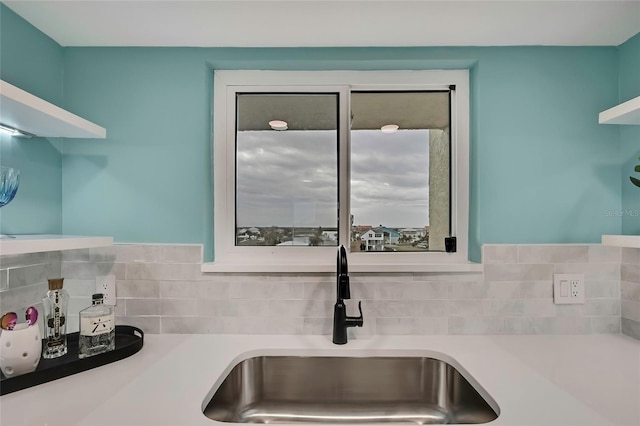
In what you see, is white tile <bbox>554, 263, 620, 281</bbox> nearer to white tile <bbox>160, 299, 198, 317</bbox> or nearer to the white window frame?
the white window frame

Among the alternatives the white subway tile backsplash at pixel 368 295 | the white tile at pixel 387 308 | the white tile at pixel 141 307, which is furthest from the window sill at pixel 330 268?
the white tile at pixel 141 307

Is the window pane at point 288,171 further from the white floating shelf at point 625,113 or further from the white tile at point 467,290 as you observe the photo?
the white floating shelf at point 625,113

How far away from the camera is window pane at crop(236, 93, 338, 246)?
161 centimetres

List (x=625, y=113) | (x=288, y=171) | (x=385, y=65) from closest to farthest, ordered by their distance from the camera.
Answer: (x=625, y=113) < (x=385, y=65) < (x=288, y=171)

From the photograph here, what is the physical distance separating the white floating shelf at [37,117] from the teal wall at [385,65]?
0.59 ft

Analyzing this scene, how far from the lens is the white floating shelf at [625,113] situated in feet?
3.66

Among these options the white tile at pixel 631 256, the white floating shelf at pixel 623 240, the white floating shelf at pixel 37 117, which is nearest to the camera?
the white floating shelf at pixel 37 117

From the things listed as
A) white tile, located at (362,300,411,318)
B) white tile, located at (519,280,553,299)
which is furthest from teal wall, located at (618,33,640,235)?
white tile, located at (362,300,411,318)

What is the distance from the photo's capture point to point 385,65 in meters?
1.51

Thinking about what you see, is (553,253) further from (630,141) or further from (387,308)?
(387,308)

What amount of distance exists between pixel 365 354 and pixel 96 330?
3.02 ft

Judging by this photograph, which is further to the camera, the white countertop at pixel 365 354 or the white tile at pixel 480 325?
the white tile at pixel 480 325

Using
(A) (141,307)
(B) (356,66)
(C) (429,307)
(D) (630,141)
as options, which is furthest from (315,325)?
(D) (630,141)

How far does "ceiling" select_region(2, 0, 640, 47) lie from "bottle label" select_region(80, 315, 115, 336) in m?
1.04
